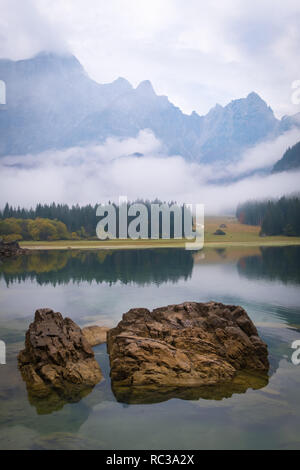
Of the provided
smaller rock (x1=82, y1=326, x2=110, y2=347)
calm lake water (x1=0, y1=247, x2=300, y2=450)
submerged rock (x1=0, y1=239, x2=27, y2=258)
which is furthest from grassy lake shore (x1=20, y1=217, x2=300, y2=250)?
smaller rock (x1=82, y1=326, x2=110, y2=347)

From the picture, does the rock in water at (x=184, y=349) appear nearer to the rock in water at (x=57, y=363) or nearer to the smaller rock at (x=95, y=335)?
the smaller rock at (x=95, y=335)

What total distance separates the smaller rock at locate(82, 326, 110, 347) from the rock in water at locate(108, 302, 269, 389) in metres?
0.95

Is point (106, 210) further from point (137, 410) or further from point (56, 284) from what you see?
point (137, 410)

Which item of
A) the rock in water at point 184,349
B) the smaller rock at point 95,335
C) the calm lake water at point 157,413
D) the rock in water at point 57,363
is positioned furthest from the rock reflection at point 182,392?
the smaller rock at point 95,335

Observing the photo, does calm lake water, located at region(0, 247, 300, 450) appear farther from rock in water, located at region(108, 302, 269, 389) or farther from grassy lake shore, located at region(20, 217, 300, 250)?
grassy lake shore, located at region(20, 217, 300, 250)

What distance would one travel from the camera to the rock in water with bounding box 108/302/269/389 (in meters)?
16.1

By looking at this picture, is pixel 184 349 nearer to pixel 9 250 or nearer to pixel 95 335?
pixel 95 335

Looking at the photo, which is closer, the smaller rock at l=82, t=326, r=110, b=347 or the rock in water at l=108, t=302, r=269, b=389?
the rock in water at l=108, t=302, r=269, b=389

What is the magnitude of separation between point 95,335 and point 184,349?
6.68 m

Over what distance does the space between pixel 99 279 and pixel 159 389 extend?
117ft

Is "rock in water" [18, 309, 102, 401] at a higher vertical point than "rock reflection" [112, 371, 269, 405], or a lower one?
higher

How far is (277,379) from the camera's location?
54.5 ft

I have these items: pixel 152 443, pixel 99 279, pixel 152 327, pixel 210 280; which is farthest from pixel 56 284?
pixel 152 443

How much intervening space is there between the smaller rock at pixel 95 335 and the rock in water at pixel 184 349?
0.95 meters
